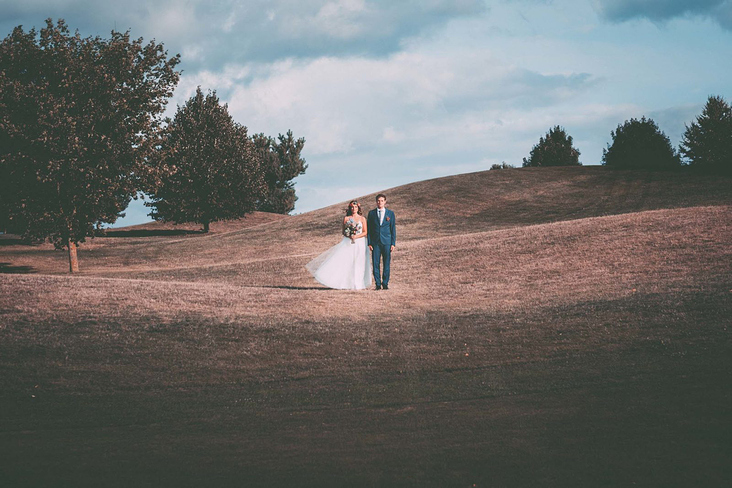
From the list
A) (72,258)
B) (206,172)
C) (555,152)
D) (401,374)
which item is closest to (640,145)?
(555,152)

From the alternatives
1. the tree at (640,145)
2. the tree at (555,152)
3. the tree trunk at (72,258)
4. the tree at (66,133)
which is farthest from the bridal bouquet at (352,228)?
the tree at (555,152)

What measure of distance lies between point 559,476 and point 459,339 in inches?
287

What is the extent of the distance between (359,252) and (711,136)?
76.1m

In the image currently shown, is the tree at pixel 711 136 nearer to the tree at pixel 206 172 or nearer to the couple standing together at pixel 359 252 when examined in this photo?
the tree at pixel 206 172

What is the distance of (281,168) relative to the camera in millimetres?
98000

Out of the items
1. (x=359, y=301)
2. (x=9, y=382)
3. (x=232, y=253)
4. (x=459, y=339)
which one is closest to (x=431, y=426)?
(x=459, y=339)

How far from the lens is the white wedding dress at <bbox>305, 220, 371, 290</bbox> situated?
19.2m

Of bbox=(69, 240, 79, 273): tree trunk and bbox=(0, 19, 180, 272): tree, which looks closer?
bbox=(0, 19, 180, 272): tree

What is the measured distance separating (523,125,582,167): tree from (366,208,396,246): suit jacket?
9295 cm

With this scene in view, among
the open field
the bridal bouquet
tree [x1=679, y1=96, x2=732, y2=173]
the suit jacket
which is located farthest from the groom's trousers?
tree [x1=679, y1=96, x2=732, y2=173]

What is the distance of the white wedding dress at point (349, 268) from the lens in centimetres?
1920

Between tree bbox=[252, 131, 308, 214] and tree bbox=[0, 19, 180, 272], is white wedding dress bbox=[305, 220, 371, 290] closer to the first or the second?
tree bbox=[0, 19, 180, 272]

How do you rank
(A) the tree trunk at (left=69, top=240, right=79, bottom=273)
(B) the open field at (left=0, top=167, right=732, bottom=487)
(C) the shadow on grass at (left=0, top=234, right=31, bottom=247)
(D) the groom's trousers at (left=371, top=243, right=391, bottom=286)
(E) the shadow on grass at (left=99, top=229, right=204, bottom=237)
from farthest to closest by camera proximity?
(E) the shadow on grass at (left=99, top=229, right=204, bottom=237), (C) the shadow on grass at (left=0, top=234, right=31, bottom=247), (A) the tree trunk at (left=69, top=240, right=79, bottom=273), (D) the groom's trousers at (left=371, top=243, right=391, bottom=286), (B) the open field at (left=0, top=167, right=732, bottom=487)

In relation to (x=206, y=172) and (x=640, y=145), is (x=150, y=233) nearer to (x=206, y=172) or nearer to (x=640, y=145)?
(x=206, y=172)
